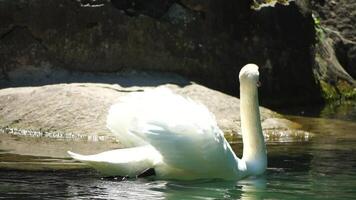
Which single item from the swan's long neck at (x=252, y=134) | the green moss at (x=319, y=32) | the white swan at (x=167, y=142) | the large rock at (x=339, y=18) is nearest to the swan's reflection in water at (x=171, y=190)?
the white swan at (x=167, y=142)

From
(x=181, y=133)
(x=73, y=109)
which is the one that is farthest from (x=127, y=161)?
(x=73, y=109)

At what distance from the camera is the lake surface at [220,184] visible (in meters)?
6.94

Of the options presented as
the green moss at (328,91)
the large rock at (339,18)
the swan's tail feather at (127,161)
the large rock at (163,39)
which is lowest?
the swan's tail feather at (127,161)

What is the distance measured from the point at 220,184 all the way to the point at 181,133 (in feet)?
2.03

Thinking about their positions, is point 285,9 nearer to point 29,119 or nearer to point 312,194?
point 29,119

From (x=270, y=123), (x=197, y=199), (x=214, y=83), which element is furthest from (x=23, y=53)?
(x=197, y=199)

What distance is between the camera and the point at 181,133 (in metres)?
7.25

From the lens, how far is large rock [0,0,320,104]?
45.9 feet

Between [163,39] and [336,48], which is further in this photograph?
[336,48]

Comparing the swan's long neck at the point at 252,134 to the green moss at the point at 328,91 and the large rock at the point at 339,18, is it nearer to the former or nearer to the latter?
the green moss at the point at 328,91

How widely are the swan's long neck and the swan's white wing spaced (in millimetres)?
561

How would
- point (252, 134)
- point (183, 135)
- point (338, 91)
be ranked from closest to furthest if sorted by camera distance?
point (183, 135), point (252, 134), point (338, 91)

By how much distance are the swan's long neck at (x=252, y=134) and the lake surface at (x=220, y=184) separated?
0.14 metres

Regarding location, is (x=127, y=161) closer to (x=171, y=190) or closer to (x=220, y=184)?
(x=171, y=190)
